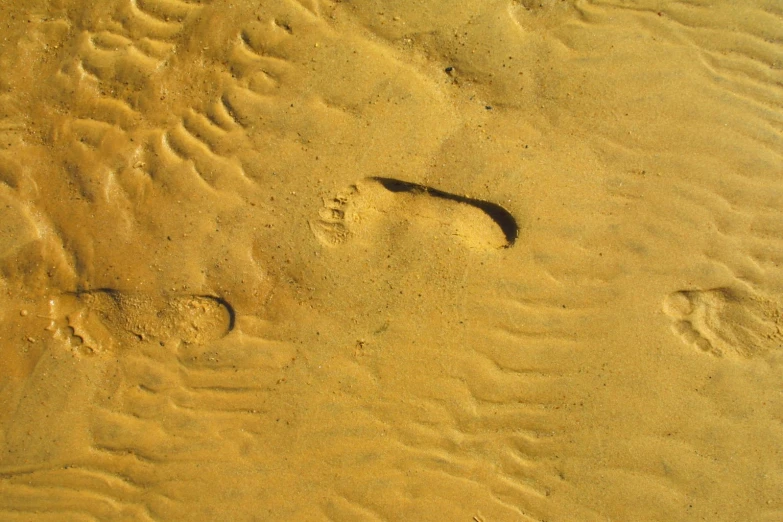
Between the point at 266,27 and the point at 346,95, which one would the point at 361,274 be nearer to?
the point at 346,95

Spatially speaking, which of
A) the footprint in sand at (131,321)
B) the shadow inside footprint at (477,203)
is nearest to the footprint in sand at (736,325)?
the shadow inside footprint at (477,203)

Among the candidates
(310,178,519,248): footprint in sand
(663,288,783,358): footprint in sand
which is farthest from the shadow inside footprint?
(663,288,783,358): footprint in sand

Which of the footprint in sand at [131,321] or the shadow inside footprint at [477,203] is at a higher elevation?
the shadow inside footprint at [477,203]

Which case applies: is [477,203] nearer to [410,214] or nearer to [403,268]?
[410,214]

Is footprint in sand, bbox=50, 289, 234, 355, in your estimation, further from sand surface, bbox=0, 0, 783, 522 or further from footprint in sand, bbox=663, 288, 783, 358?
footprint in sand, bbox=663, 288, 783, 358

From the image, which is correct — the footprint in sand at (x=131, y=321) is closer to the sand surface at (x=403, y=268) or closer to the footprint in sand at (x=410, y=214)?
the sand surface at (x=403, y=268)
